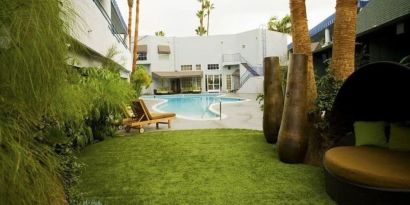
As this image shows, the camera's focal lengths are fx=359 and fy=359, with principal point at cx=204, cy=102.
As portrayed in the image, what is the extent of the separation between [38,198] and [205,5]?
52.4 metres

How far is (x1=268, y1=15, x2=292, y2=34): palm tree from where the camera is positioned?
42.2m

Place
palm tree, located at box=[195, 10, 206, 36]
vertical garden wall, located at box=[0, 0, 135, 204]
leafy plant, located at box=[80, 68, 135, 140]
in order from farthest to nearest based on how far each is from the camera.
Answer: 1. palm tree, located at box=[195, 10, 206, 36]
2. leafy plant, located at box=[80, 68, 135, 140]
3. vertical garden wall, located at box=[0, 0, 135, 204]

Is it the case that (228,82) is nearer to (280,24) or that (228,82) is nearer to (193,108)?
(280,24)

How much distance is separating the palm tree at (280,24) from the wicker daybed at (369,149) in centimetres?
3801

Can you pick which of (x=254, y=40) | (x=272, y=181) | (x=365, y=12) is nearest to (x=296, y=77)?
(x=272, y=181)

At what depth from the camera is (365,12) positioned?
46.8 ft

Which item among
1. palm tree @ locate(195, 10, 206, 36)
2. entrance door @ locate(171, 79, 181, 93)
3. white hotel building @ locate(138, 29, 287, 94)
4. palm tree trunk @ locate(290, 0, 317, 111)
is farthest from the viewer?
palm tree @ locate(195, 10, 206, 36)

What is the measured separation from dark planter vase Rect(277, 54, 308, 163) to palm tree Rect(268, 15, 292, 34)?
37359mm

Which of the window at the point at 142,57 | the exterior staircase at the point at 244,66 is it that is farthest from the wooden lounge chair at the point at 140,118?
the window at the point at 142,57

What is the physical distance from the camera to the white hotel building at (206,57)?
130 feet

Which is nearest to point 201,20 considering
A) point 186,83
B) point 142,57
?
point 186,83

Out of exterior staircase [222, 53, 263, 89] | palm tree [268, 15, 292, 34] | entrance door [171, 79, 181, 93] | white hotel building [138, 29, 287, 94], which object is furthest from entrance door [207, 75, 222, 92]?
palm tree [268, 15, 292, 34]

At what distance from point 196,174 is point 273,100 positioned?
9.97 ft

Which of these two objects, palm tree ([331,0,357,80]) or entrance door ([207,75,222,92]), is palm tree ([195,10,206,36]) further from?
palm tree ([331,0,357,80])
